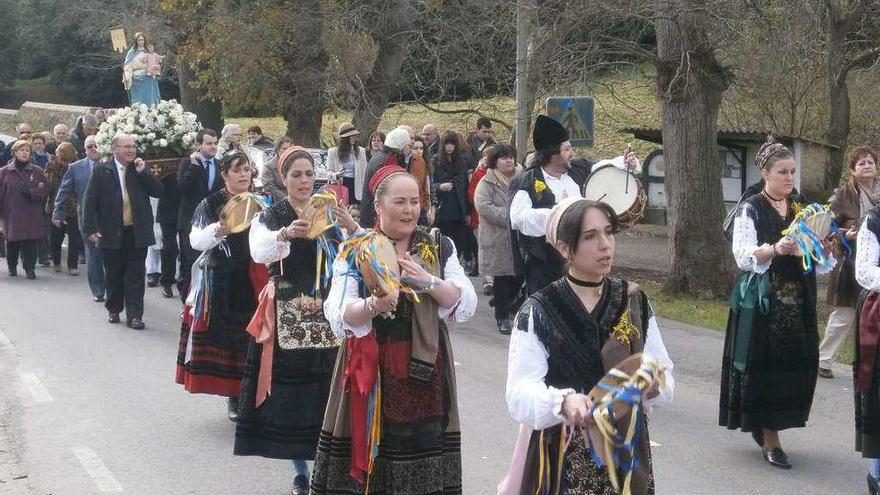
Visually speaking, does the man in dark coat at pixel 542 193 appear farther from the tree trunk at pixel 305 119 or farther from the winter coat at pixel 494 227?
the tree trunk at pixel 305 119

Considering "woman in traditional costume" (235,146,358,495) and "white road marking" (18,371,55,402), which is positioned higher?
"woman in traditional costume" (235,146,358,495)

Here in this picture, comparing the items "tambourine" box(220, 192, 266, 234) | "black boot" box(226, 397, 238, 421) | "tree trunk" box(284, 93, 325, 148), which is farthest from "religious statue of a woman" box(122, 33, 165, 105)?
"tambourine" box(220, 192, 266, 234)

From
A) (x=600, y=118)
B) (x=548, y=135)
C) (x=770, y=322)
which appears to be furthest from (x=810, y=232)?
(x=600, y=118)

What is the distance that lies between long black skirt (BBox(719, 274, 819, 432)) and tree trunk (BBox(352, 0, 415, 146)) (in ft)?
52.1

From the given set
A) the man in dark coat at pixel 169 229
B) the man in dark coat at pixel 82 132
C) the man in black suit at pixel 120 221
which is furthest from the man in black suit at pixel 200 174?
the man in dark coat at pixel 82 132

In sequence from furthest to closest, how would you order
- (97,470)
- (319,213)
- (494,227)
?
(494,227), (97,470), (319,213)

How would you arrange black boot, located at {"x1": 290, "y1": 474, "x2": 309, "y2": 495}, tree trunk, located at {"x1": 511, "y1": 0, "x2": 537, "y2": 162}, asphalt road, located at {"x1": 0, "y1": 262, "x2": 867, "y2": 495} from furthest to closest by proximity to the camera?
tree trunk, located at {"x1": 511, "y1": 0, "x2": 537, "y2": 162}
asphalt road, located at {"x1": 0, "y1": 262, "x2": 867, "y2": 495}
black boot, located at {"x1": 290, "y1": 474, "x2": 309, "y2": 495}

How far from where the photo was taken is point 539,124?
8945 millimetres

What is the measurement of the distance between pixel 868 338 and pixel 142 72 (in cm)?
1825

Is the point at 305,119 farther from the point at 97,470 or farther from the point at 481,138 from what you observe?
the point at 97,470

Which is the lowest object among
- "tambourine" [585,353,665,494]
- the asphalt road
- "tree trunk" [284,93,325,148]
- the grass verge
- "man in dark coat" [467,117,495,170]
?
the asphalt road

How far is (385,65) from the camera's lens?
2355 cm

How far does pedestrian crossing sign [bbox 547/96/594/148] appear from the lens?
15.2 metres

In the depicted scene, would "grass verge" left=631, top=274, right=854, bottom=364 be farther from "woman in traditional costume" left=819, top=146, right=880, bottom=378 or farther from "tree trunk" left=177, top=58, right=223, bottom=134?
"tree trunk" left=177, top=58, right=223, bottom=134
